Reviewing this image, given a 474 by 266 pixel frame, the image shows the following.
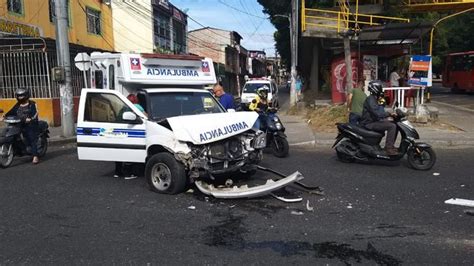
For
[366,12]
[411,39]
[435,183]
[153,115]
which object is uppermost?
[366,12]

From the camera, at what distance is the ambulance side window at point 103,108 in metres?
8.20

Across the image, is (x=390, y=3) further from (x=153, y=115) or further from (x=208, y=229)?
(x=208, y=229)

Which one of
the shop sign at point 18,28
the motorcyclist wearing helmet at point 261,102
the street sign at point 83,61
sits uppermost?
the shop sign at point 18,28

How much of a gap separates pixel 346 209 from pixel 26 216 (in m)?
4.15

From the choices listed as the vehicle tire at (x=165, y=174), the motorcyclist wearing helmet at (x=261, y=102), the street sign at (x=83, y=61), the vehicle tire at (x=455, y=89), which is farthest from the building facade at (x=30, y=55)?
the vehicle tire at (x=455, y=89)

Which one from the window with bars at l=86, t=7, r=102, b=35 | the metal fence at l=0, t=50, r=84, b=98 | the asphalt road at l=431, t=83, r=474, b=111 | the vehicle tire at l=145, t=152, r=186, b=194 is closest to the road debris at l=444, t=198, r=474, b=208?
the vehicle tire at l=145, t=152, r=186, b=194

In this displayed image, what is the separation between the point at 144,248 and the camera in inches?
199

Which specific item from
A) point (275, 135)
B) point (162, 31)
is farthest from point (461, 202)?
point (162, 31)

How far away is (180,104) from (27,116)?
13.3 feet

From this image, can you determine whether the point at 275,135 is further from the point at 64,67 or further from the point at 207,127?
the point at 64,67

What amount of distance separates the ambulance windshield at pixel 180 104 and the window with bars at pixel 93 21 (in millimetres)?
22020

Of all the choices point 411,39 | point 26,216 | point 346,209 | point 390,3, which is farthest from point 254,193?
point 390,3

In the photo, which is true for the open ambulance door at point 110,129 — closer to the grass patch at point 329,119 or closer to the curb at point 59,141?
the curb at point 59,141

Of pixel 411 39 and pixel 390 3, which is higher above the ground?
pixel 390 3
